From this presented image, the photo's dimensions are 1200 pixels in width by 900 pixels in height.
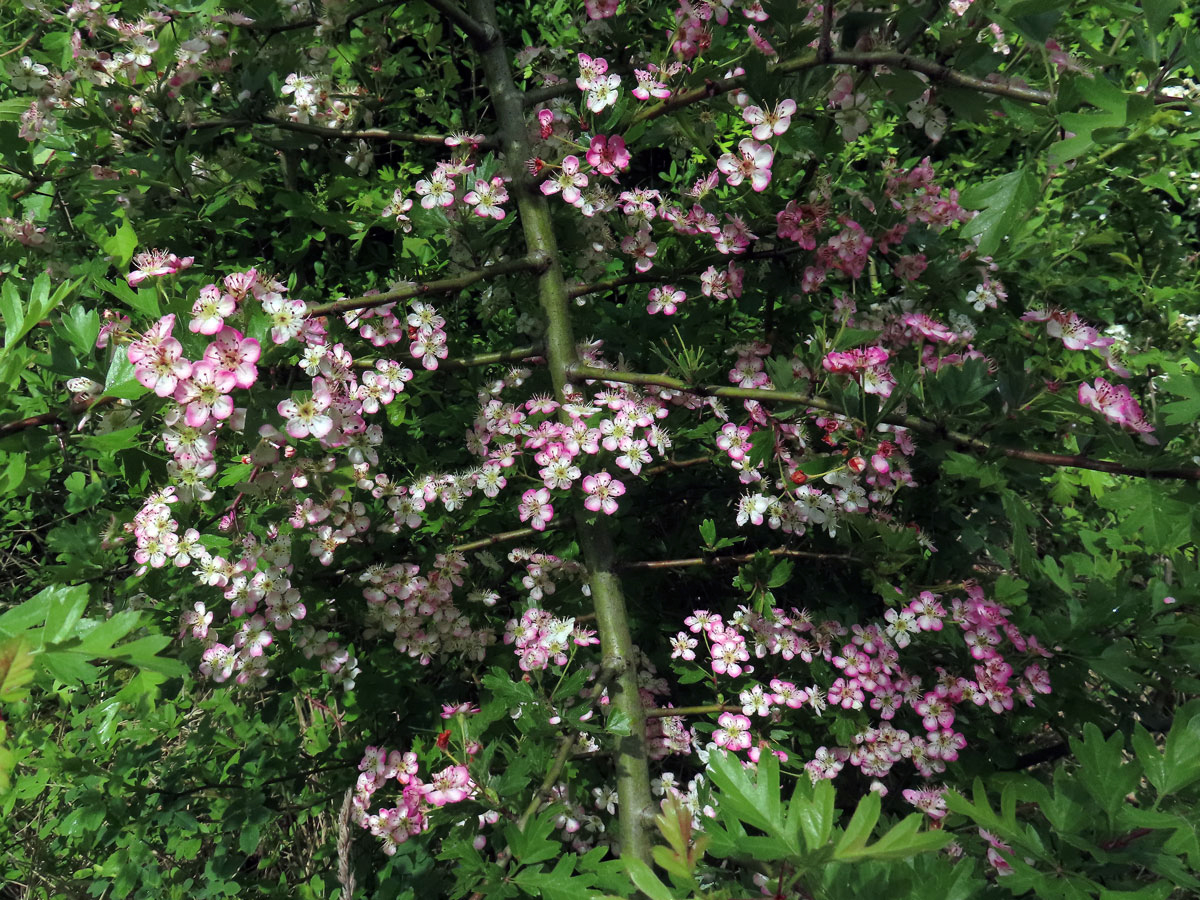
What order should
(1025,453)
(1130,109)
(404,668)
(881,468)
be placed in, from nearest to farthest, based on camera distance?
(1130,109), (1025,453), (881,468), (404,668)

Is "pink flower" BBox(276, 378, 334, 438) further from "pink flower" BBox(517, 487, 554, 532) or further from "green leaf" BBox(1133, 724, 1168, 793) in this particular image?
"green leaf" BBox(1133, 724, 1168, 793)

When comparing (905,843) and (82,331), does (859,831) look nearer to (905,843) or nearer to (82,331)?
(905,843)

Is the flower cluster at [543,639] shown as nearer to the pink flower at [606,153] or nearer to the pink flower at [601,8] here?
the pink flower at [606,153]

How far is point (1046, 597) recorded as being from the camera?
1.83 metres

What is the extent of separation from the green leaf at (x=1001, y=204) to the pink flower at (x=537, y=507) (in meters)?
0.90

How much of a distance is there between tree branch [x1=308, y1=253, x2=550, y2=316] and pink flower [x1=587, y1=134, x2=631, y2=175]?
0.73 ft

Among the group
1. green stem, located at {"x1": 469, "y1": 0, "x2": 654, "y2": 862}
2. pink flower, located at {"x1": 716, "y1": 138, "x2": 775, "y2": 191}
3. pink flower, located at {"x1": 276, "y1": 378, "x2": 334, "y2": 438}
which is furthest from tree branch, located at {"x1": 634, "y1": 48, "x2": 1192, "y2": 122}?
pink flower, located at {"x1": 276, "y1": 378, "x2": 334, "y2": 438}

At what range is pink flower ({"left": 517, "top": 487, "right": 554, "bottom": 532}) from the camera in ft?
5.08

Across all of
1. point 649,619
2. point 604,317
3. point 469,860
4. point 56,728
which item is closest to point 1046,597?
point 649,619

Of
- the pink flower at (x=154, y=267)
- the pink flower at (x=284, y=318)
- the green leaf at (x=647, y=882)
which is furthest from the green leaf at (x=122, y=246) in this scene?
the green leaf at (x=647, y=882)

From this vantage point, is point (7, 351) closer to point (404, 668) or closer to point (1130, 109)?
point (404, 668)

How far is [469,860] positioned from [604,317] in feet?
4.51

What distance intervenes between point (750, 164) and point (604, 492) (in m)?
0.68

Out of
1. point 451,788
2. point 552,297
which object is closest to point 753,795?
point 451,788
